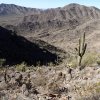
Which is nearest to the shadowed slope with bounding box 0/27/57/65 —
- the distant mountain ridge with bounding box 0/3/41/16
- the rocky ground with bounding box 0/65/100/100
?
the rocky ground with bounding box 0/65/100/100

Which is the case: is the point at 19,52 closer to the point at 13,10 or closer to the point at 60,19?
the point at 60,19

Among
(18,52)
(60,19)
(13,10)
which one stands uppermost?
(13,10)

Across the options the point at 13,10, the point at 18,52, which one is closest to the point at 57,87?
the point at 18,52

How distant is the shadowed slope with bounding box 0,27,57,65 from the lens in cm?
3519

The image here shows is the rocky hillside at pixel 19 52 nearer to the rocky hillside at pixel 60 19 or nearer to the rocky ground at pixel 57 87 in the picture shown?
the rocky ground at pixel 57 87

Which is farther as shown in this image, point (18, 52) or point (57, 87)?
point (18, 52)

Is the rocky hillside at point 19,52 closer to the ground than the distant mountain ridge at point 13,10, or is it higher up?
closer to the ground

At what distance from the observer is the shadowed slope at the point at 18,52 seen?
35.2 meters

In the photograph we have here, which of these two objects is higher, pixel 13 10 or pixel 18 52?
pixel 13 10

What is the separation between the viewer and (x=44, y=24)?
94812 mm

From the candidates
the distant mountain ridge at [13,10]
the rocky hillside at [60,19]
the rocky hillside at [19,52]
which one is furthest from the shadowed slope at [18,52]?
the distant mountain ridge at [13,10]

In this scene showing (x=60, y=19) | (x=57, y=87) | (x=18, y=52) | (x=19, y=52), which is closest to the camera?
(x=57, y=87)

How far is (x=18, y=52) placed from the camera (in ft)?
126

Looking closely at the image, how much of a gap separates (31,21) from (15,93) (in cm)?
9411
